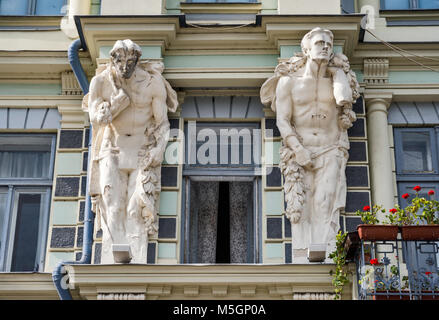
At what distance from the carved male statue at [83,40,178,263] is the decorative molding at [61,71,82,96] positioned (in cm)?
63

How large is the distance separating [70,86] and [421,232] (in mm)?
5114

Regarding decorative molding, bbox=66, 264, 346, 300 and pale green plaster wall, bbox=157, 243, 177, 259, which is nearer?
decorative molding, bbox=66, 264, 346, 300

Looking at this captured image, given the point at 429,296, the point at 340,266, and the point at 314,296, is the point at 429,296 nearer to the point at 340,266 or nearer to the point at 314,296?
the point at 340,266

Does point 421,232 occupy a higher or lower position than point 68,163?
lower

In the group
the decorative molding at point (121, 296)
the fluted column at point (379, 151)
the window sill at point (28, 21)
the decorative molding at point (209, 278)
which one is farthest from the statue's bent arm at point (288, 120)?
the window sill at point (28, 21)

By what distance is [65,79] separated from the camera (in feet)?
42.1

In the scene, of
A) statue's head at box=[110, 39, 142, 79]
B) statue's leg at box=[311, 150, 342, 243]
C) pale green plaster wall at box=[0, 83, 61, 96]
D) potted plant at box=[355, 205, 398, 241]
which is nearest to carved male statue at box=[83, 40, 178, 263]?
statue's head at box=[110, 39, 142, 79]

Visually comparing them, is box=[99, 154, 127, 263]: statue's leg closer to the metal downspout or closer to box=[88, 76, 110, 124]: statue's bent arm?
the metal downspout

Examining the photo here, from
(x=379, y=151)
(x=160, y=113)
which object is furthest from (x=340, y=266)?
(x=160, y=113)

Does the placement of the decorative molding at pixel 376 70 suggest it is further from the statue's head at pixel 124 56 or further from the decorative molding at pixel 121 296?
the decorative molding at pixel 121 296

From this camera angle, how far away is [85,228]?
38.5 ft

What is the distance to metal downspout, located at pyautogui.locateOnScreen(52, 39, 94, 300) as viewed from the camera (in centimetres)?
1120

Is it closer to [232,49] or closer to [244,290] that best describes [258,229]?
[244,290]

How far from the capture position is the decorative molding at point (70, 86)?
12.8 m
